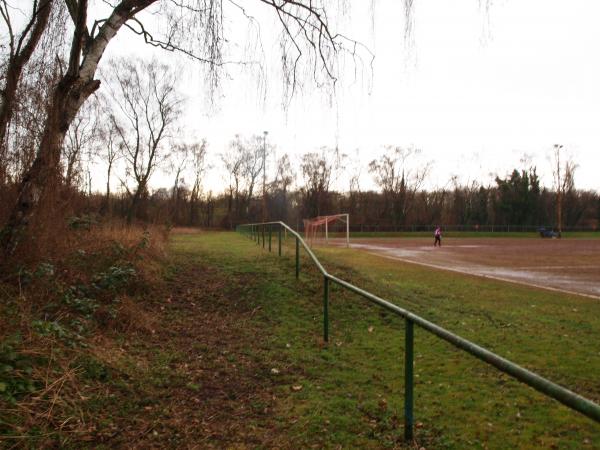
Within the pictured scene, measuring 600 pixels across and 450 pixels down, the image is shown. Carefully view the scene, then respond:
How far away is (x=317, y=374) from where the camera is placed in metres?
4.58

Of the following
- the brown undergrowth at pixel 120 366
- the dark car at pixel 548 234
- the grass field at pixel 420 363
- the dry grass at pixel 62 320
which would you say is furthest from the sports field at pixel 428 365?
the dark car at pixel 548 234

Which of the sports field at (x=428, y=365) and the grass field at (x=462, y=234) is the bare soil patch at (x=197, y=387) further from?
the grass field at (x=462, y=234)

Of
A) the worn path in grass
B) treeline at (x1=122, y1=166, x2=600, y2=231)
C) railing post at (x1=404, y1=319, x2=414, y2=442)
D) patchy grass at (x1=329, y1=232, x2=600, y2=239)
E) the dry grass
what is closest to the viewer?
the dry grass

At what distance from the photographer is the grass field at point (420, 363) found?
11.1 feet

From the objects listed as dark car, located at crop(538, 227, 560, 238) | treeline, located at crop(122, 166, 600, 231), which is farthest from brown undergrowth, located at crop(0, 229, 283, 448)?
dark car, located at crop(538, 227, 560, 238)

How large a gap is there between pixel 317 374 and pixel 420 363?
4.13 feet

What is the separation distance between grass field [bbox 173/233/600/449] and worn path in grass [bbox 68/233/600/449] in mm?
17

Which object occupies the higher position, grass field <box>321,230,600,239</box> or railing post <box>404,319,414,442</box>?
railing post <box>404,319,414,442</box>

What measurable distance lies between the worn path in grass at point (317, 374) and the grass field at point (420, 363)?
2 centimetres

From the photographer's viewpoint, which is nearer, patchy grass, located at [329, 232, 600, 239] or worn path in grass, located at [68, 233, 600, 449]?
worn path in grass, located at [68, 233, 600, 449]

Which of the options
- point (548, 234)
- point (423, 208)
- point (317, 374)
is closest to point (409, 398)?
point (317, 374)

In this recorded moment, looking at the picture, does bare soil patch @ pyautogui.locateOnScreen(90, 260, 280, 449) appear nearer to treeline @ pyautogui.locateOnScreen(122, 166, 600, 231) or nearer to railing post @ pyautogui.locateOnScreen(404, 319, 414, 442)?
railing post @ pyautogui.locateOnScreen(404, 319, 414, 442)

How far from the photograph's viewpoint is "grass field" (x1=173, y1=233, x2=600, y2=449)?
3371 mm

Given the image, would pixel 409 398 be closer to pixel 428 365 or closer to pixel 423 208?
pixel 428 365
